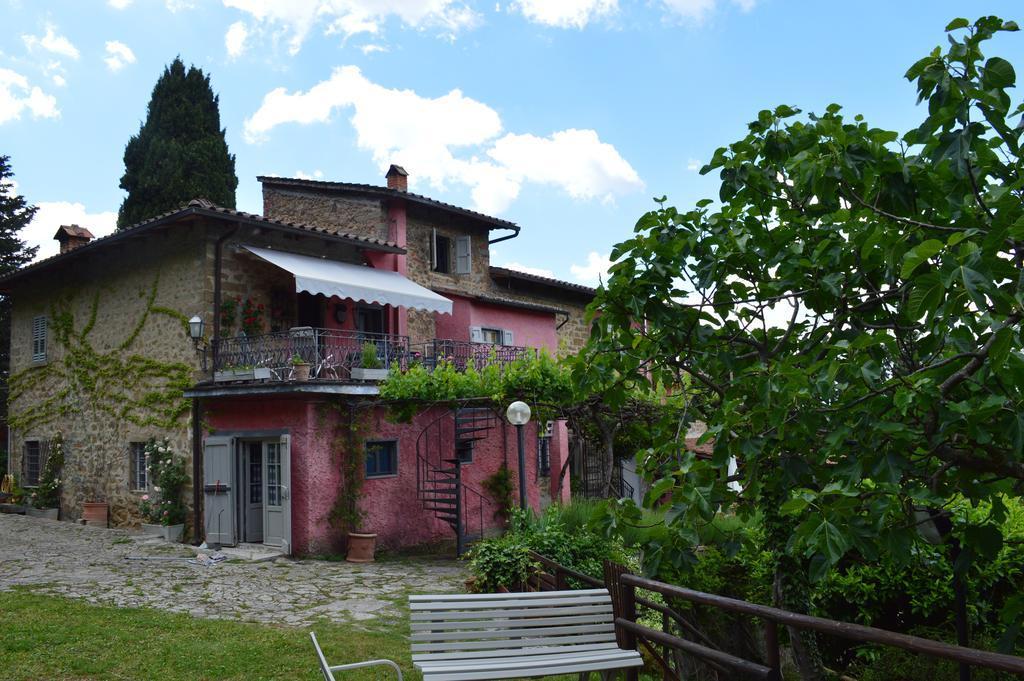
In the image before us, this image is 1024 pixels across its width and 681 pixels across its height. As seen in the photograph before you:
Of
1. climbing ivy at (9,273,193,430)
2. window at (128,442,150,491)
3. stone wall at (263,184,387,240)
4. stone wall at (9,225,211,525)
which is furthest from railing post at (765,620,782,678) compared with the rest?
stone wall at (263,184,387,240)

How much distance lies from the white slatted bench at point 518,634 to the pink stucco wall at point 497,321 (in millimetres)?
13040

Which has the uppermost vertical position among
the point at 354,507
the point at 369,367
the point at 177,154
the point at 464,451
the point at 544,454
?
the point at 177,154

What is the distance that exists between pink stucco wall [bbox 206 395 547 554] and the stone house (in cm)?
3

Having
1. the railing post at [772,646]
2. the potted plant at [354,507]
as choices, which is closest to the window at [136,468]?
the potted plant at [354,507]

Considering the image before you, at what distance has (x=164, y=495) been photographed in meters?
14.8

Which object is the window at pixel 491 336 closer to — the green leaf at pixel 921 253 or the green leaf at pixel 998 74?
the green leaf at pixel 998 74

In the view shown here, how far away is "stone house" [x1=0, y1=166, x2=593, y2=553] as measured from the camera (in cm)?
1402

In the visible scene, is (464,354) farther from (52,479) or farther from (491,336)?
(52,479)

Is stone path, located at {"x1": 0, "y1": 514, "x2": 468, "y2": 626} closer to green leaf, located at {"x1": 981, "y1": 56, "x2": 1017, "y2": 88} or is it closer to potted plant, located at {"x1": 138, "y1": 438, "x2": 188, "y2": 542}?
potted plant, located at {"x1": 138, "y1": 438, "x2": 188, "y2": 542}

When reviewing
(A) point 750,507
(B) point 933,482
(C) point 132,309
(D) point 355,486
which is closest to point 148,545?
(D) point 355,486

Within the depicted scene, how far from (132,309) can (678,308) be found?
48.2ft

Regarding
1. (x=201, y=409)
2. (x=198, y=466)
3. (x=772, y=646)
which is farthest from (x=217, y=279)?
(x=772, y=646)

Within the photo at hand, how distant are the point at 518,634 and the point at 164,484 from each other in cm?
1207

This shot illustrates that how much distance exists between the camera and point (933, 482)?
3.39 meters
